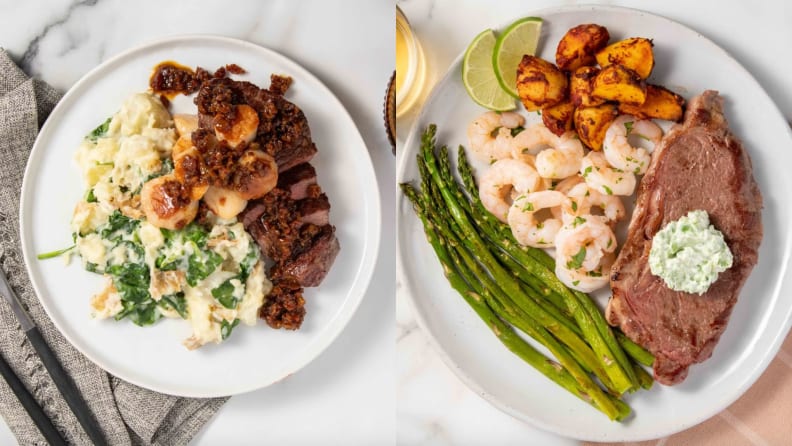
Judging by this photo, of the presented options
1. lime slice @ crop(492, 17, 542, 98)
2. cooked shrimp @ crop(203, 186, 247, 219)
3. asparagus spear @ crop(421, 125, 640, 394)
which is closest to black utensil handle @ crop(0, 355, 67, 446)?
cooked shrimp @ crop(203, 186, 247, 219)

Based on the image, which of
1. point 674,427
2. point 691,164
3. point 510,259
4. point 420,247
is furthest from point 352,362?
point 691,164

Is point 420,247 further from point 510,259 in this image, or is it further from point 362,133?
point 362,133

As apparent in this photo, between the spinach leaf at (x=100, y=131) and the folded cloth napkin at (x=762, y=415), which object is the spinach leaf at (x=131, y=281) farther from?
the folded cloth napkin at (x=762, y=415)

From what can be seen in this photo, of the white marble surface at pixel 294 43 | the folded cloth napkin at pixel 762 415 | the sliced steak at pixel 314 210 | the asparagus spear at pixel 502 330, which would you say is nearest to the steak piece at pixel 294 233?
the sliced steak at pixel 314 210

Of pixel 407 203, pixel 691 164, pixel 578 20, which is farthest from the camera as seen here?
pixel 407 203

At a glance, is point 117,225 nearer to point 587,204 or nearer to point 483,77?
point 483,77

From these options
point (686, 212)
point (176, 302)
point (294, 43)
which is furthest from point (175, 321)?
point (686, 212)

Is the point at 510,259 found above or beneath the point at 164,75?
beneath
